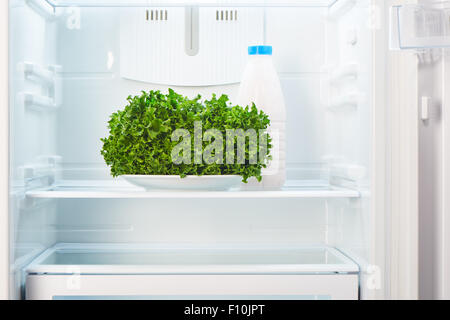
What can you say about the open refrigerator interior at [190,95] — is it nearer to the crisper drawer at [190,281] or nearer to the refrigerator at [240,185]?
the refrigerator at [240,185]

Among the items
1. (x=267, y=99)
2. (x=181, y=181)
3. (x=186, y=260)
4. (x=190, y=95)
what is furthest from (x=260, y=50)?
(x=186, y=260)

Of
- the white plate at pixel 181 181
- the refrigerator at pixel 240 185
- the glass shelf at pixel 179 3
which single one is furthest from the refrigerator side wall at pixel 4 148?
the glass shelf at pixel 179 3

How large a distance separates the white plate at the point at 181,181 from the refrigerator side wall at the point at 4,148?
22cm

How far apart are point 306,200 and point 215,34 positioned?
1.58ft

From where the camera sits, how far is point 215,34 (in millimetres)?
1168

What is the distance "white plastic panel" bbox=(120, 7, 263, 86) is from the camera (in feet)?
3.82

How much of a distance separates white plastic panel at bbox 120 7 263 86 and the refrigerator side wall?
386mm

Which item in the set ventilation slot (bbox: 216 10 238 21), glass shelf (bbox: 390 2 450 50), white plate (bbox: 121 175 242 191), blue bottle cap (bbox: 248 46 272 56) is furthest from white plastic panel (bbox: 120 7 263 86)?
glass shelf (bbox: 390 2 450 50)

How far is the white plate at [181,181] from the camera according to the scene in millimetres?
899

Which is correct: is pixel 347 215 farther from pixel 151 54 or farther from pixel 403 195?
pixel 151 54

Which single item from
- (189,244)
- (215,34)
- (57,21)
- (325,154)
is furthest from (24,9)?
(325,154)

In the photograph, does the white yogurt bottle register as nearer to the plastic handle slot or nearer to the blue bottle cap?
the blue bottle cap

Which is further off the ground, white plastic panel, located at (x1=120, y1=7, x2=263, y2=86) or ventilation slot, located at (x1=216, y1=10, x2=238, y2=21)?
ventilation slot, located at (x1=216, y1=10, x2=238, y2=21)

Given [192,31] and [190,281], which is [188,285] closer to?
[190,281]
